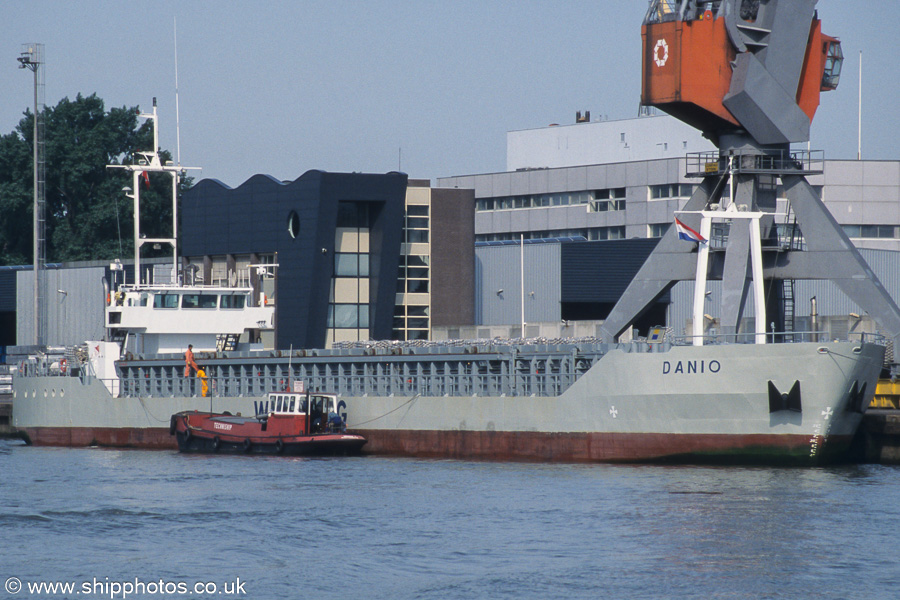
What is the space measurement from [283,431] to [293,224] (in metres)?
20.7

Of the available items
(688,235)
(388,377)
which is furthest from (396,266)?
(688,235)

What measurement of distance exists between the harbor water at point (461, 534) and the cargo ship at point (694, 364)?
4.64ft

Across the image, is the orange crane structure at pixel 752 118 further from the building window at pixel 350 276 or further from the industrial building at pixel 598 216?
the building window at pixel 350 276

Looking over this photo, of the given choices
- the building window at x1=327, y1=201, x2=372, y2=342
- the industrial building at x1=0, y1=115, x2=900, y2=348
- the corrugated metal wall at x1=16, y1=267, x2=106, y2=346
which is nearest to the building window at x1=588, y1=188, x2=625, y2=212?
the industrial building at x1=0, y1=115, x2=900, y2=348

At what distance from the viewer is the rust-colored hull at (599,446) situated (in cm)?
3212

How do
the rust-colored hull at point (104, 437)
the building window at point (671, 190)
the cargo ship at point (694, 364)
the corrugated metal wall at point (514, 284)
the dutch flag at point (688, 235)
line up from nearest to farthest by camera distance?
1. the cargo ship at point (694, 364)
2. the dutch flag at point (688, 235)
3. the rust-colored hull at point (104, 437)
4. the corrugated metal wall at point (514, 284)
5. the building window at point (671, 190)

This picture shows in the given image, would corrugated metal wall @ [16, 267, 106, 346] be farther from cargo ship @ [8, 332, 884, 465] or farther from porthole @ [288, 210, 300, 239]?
cargo ship @ [8, 332, 884, 465]

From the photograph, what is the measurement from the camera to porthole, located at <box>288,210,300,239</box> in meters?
57.4

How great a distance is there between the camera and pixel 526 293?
6159cm

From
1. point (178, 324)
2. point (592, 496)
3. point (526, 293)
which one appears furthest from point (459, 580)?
point (526, 293)

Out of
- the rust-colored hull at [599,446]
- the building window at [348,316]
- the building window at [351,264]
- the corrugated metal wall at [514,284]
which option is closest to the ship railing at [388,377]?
the rust-colored hull at [599,446]

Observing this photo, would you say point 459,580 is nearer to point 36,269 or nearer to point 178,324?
point 178,324

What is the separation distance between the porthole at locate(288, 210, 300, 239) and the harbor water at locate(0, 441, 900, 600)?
81.4 ft

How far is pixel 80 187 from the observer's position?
9094 cm
